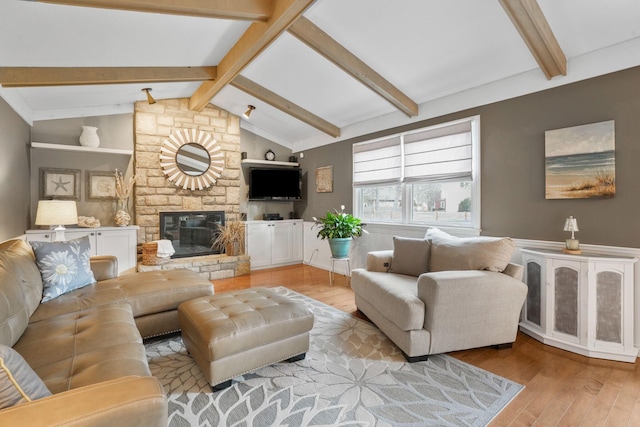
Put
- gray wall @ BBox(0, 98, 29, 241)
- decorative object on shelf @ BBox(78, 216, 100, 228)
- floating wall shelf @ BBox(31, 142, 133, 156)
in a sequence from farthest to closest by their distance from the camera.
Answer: decorative object on shelf @ BBox(78, 216, 100, 228)
floating wall shelf @ BBox(31, 142, 133, 156)
gray wall @ BBox(0, 98, 29, 241)

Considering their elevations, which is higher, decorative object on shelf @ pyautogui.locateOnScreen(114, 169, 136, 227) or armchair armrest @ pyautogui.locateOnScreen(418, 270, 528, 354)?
decorative object on shelf @ pyautogui.locateOnScreen(114, 169, 136, 227)

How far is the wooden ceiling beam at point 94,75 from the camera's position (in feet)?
9.59

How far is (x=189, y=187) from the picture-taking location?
5.19 m

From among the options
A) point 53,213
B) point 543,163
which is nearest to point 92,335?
point 53,213

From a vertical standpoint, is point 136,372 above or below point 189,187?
below

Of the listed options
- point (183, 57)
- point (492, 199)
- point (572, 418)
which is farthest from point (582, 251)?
point (183, 57)

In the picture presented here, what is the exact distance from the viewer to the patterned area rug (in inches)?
68.6

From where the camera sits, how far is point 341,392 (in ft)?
6.49

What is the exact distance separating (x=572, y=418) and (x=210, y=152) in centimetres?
536

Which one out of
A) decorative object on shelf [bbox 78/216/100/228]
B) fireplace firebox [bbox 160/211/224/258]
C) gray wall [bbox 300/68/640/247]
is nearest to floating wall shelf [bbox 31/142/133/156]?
decorative object on shelf [bbox 78/216/100/228]

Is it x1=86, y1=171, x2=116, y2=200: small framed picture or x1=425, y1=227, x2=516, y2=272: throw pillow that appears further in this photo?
x1=86, y1=171, x2=116, y2=200: small framed picture

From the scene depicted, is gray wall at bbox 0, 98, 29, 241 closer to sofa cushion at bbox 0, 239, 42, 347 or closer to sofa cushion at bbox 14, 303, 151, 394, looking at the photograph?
sofa cushion at bbox 0, 239, 42, 347

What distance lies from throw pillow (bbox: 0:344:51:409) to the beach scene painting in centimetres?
364

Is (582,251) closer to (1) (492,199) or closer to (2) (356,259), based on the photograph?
(1) (492,199)
